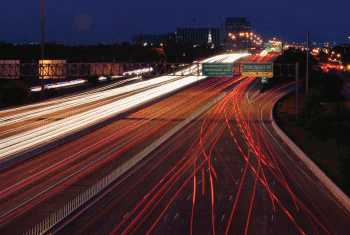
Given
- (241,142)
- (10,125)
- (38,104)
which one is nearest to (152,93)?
(38,104)

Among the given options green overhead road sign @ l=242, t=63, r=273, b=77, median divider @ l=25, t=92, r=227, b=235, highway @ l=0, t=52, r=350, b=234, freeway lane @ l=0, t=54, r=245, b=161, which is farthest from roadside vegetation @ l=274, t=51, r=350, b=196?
freeway lane @ l=0, t=54, r=245, b=161

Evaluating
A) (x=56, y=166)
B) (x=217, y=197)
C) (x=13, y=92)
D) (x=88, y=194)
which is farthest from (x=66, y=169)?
(x=13, y=92)

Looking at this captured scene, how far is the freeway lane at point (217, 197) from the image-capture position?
14.6 metres

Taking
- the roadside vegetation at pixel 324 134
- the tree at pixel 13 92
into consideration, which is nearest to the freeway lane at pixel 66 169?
the roadside vegetation at pixel 324 134

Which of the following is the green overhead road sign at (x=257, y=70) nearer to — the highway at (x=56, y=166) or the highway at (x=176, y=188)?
the highway at (x=176, y=188)

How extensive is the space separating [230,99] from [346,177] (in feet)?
141

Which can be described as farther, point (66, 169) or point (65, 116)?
point (65, 116)

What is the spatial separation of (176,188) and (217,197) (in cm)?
195

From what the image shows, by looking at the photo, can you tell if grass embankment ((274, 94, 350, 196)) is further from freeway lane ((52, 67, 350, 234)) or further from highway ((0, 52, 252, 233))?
highway ((0, 52, 252, 233))

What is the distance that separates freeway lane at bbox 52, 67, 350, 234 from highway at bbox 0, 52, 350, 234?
3 centimetres

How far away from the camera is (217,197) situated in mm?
18141

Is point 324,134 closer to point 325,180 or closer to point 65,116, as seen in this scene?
point 325,180

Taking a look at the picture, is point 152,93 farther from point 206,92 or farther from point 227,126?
point 227,126

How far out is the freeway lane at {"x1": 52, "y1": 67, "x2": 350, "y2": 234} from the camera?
14.6 meters
